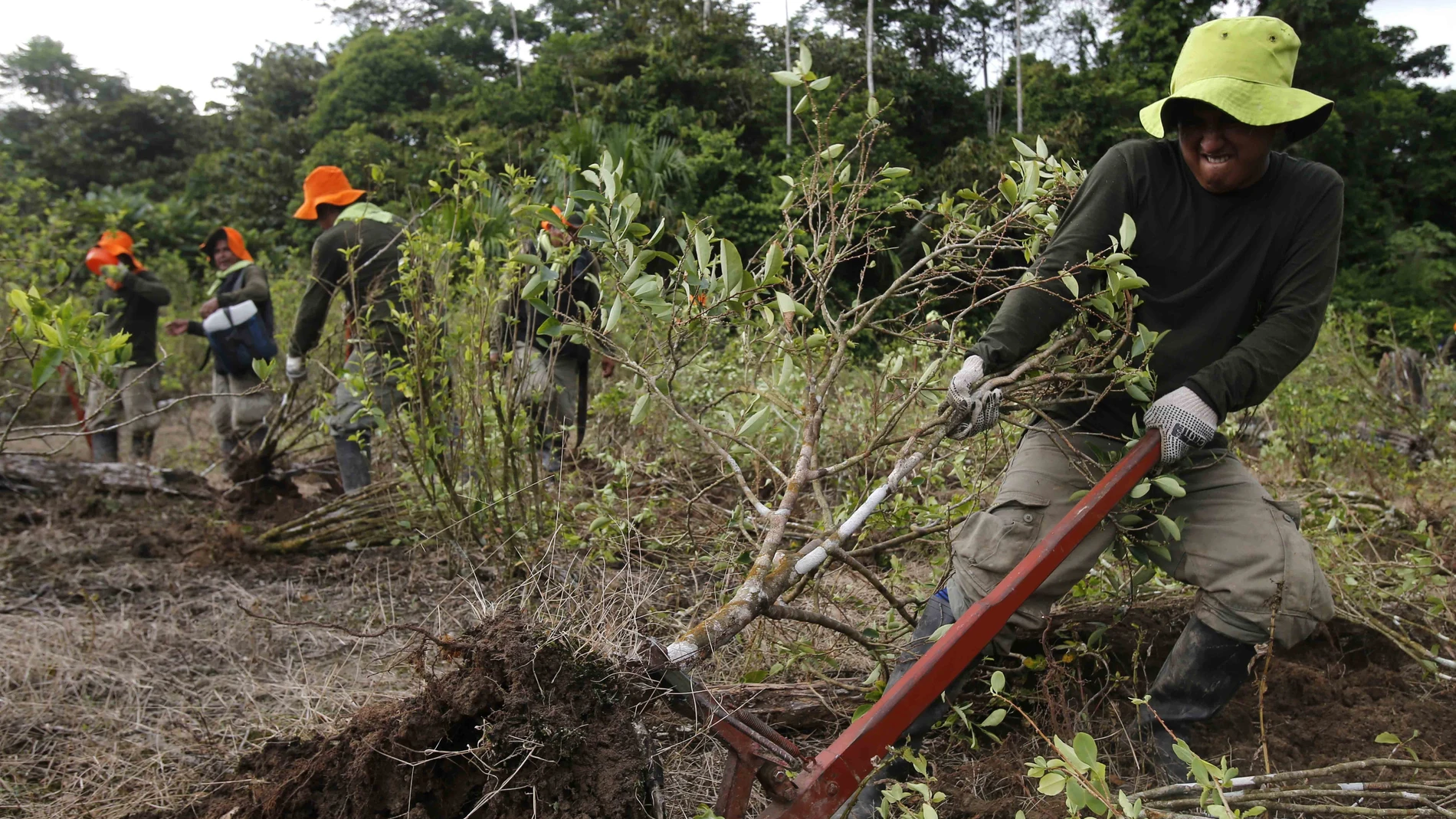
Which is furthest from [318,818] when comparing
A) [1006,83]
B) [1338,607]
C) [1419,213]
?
[1419,213]

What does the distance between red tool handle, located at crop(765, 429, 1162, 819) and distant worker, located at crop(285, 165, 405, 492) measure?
10.9ft

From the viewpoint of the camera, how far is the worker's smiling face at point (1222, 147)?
2170 mm

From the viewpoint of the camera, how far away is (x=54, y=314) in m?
2.14

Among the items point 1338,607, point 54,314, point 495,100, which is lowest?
point 1338,607

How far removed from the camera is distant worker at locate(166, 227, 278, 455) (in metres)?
5.68

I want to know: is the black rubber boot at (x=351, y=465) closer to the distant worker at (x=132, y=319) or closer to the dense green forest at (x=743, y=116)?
the distant worker at (x=132, y=319)

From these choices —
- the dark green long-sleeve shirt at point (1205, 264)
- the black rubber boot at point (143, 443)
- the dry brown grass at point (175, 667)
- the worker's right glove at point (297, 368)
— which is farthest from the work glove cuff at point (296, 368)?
the dark green long-sleeve shirt at point (1205, 264)

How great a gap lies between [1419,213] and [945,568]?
2533 centimetres

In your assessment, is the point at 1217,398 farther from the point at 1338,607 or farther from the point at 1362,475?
the point at 1362,475

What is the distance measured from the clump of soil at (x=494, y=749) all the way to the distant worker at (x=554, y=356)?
830 mm

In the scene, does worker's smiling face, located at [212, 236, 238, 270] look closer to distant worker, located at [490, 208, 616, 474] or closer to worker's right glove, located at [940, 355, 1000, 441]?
distant worker, located at [490, 208, 616, 474]

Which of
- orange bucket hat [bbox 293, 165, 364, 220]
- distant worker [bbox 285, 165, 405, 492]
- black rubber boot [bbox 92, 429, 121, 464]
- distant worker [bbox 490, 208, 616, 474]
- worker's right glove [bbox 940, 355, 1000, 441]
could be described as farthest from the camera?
black rubber boot [bbox 92, 429, 121, 464]

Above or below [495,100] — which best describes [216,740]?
below

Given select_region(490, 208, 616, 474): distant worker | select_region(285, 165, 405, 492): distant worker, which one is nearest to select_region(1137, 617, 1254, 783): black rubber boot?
select_region(490, 208, 616, 474): distant worker
